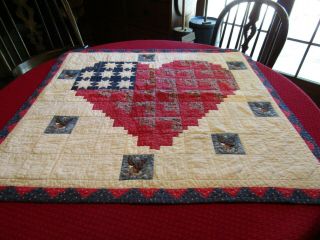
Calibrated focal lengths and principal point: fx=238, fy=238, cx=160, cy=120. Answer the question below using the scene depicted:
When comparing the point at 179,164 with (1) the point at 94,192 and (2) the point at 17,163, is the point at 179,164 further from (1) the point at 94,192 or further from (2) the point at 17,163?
(2) the point at 17,163

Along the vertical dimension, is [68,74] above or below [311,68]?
above

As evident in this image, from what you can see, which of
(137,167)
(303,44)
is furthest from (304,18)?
(137,167)

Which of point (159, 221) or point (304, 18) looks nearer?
point (159, 221)

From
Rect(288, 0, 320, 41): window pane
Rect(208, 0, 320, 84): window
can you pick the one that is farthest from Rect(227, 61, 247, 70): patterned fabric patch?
Rect(288, 0, 320, 41): window pane

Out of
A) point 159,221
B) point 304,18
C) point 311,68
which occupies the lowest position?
point 311,68

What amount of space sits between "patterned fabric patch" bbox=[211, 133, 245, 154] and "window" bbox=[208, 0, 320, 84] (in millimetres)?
1630

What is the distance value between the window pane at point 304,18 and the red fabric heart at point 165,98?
1.42m

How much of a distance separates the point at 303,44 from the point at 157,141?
2.02m

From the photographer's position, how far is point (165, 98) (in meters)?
0.90

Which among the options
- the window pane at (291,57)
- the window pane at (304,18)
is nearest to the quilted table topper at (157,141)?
the window pane at (304,18)

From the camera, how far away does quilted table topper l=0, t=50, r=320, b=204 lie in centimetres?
61

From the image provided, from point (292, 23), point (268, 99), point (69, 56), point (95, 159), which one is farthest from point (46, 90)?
point (292, 23)

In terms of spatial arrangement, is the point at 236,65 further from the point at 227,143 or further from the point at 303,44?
the point at 303,44

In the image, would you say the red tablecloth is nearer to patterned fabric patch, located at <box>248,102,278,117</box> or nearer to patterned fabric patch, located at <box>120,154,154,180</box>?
patterned fabric patch, located at <box>120,154,154,180</box>
